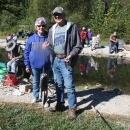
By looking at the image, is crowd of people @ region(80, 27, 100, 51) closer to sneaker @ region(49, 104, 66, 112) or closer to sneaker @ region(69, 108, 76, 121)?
sneaker @ region(49, 104, 66, 112)

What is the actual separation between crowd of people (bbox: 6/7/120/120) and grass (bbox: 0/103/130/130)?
0.20 metres

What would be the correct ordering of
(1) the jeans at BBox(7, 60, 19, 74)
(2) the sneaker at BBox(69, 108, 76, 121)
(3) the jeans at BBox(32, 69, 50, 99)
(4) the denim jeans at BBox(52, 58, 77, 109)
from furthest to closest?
(1) the jeans at BBox(7, 60, 19, 74), (3) the jeans at BBox(32, 69, 50, 99), (2) the sneaker at BBox(69, 108, 76, 121), (4) the denim jeans at BBox(52, 58, 77, 109)

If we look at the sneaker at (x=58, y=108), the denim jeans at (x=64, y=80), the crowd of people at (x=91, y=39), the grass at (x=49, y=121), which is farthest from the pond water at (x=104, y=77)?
the crowd of people at (x=91, y=39)

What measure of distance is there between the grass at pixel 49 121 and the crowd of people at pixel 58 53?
0.66ft

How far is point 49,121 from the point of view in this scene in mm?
5246

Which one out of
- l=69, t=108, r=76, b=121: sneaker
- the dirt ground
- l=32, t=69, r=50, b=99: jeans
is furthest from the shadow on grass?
l=32, t=69, r=50, b=99: jeans

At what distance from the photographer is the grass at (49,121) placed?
5008 millimetres

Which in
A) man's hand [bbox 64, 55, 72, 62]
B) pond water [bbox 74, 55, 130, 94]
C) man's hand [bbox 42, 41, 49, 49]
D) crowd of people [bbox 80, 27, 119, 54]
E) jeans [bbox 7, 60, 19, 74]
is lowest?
pond water [bbox 74, 55, 130, 94]

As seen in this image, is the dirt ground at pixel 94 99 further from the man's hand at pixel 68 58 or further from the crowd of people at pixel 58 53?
the man's hand at pixel 68 58

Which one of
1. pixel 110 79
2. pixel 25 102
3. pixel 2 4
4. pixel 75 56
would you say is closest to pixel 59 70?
pixel 75 56

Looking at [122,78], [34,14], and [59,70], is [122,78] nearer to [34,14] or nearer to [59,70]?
[59,70]

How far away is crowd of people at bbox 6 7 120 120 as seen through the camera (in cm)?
507

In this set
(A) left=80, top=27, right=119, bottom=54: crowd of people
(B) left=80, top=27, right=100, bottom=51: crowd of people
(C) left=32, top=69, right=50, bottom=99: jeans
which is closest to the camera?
(C) left=32, top=69, right=50, bottom=99: jeans

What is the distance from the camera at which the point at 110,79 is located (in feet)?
37.2
